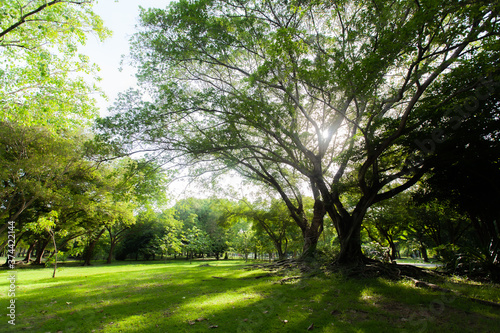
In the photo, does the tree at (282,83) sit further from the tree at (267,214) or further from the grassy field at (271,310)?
the tree at (267,214)

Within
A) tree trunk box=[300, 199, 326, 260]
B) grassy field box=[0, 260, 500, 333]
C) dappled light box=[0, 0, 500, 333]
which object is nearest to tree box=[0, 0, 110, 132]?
dappled light box=[0, 0, 500, 333]

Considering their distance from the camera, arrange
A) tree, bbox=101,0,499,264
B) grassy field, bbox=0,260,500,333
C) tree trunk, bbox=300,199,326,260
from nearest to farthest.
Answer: grassy field, bbox=0,260,500,333
tree, bbox=101,0,499,264
tree trunk, bbox=300,199,326,260

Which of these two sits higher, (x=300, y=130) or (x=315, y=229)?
(x=300, y=130)

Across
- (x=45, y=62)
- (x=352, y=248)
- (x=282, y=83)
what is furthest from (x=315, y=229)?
(x=45, y=62)

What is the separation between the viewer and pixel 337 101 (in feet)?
42.0

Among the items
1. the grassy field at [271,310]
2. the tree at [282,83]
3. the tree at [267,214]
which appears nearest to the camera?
the grassy field at [271,310]

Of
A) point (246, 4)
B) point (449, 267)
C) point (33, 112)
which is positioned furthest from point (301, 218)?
point (33, 112)

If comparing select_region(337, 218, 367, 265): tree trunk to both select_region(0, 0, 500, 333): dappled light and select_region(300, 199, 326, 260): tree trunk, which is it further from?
select_region(300, 199, 326, 260): tree trunk

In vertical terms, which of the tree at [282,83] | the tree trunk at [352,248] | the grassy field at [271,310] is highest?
the tree at [282,83]

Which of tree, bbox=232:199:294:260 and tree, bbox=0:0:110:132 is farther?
tree, bbox=232:199:294:260

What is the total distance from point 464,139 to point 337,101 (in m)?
5.74

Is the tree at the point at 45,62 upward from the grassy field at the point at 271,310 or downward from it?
upward

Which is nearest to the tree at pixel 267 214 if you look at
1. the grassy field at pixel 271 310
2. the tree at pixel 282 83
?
the tree at pixel 282 83

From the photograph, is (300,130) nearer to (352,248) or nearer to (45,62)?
(352,248)
